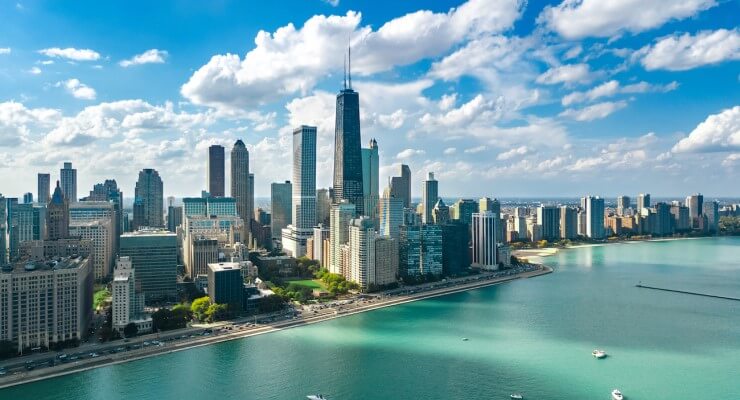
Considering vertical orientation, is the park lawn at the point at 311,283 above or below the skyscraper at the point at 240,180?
below

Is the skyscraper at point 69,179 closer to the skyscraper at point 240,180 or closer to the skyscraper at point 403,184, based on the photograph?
the skyscraper at point 240,180

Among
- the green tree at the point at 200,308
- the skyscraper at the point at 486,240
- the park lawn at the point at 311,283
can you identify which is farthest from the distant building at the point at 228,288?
the skyscraper at the point at 486,240

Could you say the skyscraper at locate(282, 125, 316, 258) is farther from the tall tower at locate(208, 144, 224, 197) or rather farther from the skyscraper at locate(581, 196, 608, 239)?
the skyscraper at locate(581, 196, 608, 239)

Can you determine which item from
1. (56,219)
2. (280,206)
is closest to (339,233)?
(56,219)

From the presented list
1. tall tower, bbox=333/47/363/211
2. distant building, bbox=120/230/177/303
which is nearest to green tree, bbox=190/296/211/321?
distant building, bbox=120/230/177/303

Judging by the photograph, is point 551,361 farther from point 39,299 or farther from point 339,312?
point 39,299

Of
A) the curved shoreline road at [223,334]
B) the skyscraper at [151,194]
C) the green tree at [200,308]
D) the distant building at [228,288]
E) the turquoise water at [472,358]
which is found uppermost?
the skyscraper at [151,194]
